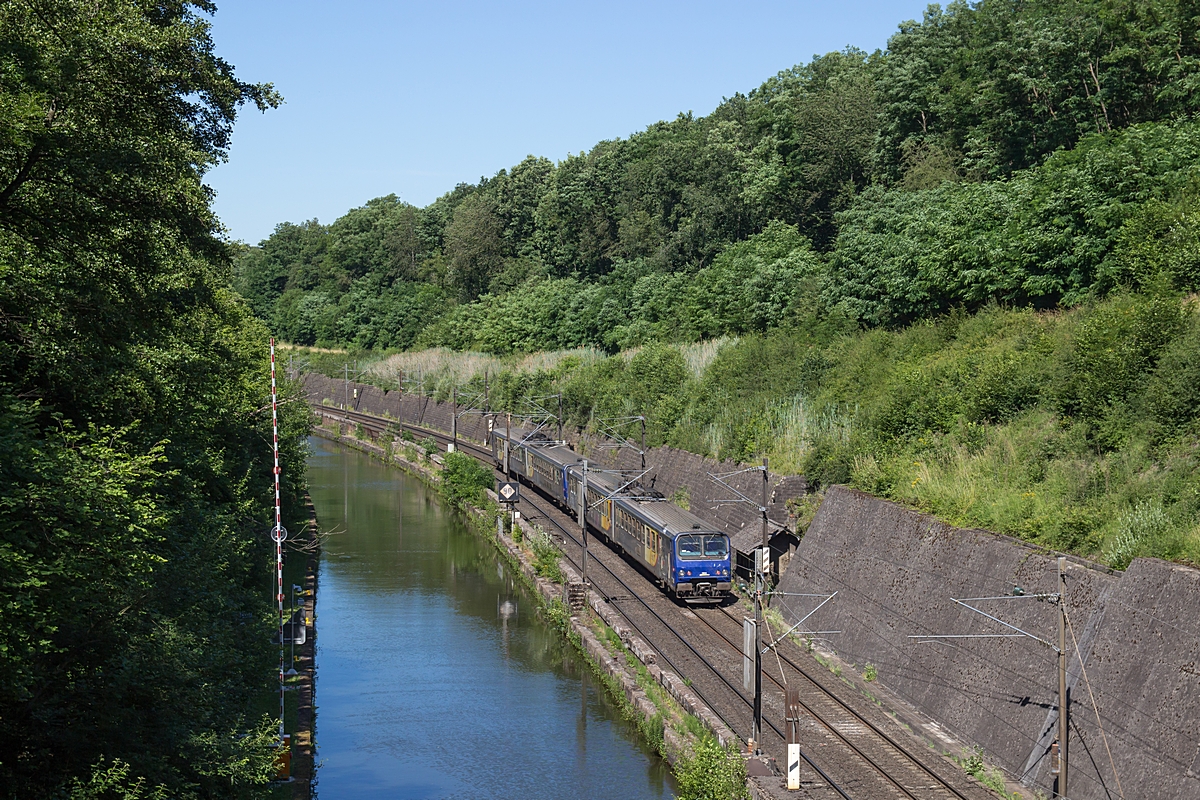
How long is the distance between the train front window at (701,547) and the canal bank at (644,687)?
2374mm

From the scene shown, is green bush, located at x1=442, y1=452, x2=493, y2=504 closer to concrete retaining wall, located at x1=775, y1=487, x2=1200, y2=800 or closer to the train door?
the train door

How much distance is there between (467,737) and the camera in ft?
77.0

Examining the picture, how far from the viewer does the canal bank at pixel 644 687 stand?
16969 millimetres

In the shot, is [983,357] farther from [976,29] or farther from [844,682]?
[976,29]

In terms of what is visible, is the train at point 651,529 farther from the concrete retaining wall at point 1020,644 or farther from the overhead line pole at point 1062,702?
the overhead line pole at point 1062,702

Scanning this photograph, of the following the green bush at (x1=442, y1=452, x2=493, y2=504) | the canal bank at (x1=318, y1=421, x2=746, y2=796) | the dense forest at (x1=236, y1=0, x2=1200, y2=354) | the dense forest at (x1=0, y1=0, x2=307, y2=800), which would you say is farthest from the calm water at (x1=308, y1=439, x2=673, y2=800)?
the dense forest at (x1=236, y1=0, x2=1200, y2=354)

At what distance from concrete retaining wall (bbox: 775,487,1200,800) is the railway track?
4.14 feet

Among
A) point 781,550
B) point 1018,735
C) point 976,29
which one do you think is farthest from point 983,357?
point 976,29

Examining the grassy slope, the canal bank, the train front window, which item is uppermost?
the grassy slope

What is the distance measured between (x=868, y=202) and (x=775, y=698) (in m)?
34.6

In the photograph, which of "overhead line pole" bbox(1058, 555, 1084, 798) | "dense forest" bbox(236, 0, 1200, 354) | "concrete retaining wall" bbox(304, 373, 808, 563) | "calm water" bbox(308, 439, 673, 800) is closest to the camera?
"overhead line pole" bbox(1058, 555, 1084, 798)

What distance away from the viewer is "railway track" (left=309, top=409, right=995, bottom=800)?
56.7ft

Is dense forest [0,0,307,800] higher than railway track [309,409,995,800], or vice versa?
dense forest [0,0,307,800]

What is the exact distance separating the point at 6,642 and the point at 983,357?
24584 millimetres
